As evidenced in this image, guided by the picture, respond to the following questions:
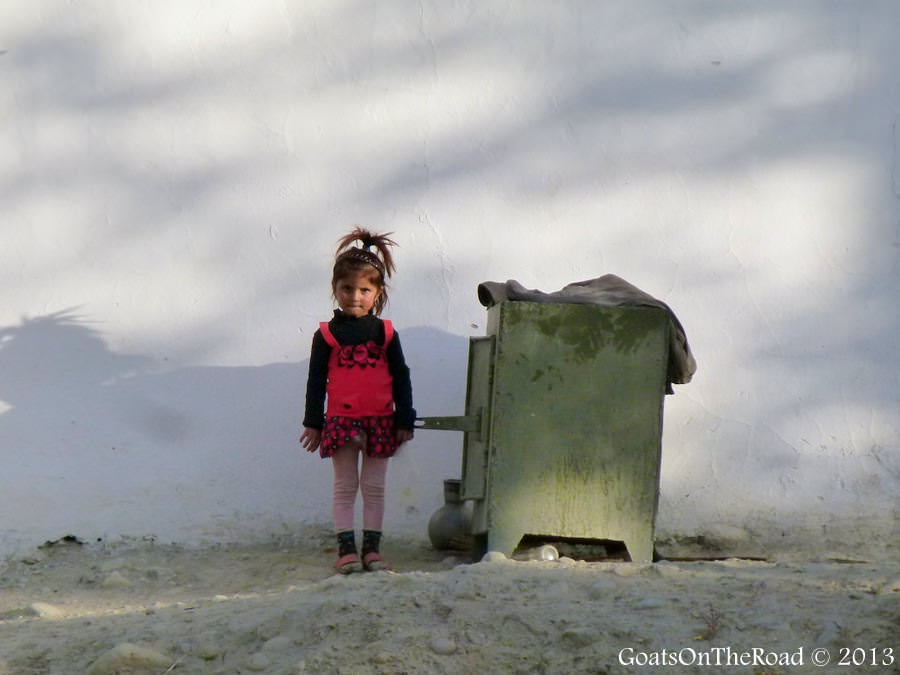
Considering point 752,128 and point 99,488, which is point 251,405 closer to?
point 99,488

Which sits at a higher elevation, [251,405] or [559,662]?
[251,405]

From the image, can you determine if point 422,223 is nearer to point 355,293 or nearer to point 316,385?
point 355,293

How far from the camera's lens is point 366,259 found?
13.4 ft

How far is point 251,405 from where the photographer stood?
14.2ft

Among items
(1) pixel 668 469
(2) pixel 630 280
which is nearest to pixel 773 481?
(1) pixel 668 469

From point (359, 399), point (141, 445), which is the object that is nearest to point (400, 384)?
point (359, 399)

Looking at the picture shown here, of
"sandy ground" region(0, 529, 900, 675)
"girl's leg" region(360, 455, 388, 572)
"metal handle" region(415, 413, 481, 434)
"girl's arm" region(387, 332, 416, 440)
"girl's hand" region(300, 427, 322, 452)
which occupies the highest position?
"girl's arm" region(387, 332, 416, 440)

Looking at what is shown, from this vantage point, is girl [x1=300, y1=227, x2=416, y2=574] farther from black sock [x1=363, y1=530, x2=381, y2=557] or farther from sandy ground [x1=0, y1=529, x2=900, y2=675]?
sandy ground [x1=0, y1=529, x2=900, y2=675]

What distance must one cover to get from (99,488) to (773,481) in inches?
98.2

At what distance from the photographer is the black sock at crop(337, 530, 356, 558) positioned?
398cm

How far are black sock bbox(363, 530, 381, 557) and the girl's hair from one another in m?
0.79

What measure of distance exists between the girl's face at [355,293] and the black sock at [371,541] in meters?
0.76

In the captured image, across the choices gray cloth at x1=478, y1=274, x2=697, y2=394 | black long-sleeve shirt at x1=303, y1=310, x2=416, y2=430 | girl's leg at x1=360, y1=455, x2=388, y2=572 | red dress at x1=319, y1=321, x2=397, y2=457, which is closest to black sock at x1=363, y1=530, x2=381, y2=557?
girl's leg at x1=360, y1=455, x2=388, y2=572

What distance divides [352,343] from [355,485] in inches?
19.8
